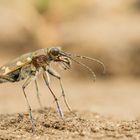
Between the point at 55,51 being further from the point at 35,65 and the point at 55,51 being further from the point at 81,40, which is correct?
the point at 81,40

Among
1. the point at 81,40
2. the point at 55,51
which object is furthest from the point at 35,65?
the point at 81,40

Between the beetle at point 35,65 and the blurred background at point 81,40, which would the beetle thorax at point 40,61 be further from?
the blurred background at point 81,40

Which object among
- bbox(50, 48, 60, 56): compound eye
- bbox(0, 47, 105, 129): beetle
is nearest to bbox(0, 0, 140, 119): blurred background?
bbox(0, 47, 105, 129): beetle

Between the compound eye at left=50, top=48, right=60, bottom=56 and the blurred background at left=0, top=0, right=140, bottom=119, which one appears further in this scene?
the blurred background at left=0, top=0, right=140, bottom=119

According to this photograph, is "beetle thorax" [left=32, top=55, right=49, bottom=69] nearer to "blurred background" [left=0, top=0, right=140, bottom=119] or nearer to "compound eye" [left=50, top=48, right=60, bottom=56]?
"compound eye" [left=50, top=48, right=60, bottom=56]

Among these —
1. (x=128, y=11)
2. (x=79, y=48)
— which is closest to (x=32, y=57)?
(x=79, y=48)
